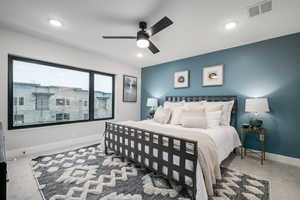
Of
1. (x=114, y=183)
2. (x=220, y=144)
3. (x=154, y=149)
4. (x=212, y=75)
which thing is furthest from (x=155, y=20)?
(x=114, y=183)

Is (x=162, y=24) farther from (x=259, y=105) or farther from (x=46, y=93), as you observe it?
(x=46, y=93)

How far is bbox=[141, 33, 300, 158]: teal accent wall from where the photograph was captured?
8.27ft

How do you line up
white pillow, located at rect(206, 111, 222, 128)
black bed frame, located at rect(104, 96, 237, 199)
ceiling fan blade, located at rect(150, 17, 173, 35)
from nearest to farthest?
1. black bed frame, located at rect(104, 96, 237, 199)
2. ceiling fan blade, located at rect(150, 17, 173, 35)
3. white pillow, located at rect(206, 111, 222, 128)

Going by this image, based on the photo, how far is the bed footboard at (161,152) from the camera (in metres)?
1.53

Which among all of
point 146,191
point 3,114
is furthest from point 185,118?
point 3,114

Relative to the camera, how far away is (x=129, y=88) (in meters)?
4.89

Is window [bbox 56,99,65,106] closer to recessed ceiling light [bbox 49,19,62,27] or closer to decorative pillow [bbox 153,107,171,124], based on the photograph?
recessed ceiling light [bbox 49,19,62,27]

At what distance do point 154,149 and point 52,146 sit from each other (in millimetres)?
2622

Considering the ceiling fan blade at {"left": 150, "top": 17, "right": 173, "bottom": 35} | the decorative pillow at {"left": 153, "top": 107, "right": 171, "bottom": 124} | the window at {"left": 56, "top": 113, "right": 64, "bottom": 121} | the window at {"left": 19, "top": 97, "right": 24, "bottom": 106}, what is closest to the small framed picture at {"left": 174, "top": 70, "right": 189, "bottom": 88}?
the decorative pillow at {"left": 153, "top": 107, "right": 171, "bottom": 124}

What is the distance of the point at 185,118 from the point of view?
2.75 metres

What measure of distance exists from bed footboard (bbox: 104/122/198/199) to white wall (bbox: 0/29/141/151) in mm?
1635

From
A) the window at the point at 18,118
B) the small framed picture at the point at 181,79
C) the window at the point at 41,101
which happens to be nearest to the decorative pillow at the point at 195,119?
the small framed picture at the point at 181,79

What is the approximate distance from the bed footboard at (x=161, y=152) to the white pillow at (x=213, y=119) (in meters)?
1.33

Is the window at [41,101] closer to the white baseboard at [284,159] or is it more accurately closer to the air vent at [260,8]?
the air vent at [260,8]
